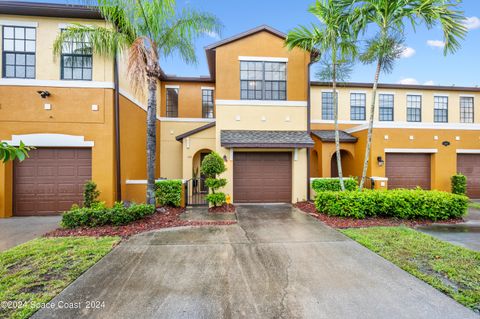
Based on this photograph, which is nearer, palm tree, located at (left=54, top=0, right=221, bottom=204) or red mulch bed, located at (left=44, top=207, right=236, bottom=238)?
red mulch bed, located at (left=44, top=207, right=236, bottom=238)

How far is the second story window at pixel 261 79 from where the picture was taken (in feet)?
32.1

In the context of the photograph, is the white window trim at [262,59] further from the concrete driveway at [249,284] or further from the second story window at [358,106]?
the concrete driveway at [249,284]

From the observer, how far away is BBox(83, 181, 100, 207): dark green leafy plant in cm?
749

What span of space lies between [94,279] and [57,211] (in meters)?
6.15

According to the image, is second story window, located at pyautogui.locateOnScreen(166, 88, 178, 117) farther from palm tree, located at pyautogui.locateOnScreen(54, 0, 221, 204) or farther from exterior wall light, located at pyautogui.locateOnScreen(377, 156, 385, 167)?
exterior wall light, located at pyautogui.locateOnScreen(377, 156, 385, 167)

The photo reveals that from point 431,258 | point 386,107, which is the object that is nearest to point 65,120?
point 431,258

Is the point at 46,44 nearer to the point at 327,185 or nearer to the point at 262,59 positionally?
the point at 262,59

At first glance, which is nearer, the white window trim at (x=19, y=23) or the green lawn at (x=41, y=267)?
the green lawn at (x=41, y=267)

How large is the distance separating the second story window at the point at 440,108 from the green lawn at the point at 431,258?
13.3m

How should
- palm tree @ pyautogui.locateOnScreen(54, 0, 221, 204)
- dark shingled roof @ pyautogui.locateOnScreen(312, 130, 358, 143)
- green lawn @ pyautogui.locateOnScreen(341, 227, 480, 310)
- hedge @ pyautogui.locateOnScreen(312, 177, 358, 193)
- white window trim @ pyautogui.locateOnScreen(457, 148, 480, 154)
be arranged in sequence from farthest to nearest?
dark shingled roof @ pyautogui.locateOnScreen(312, 130, 358, 143) → white window trim @ pyautogui.locateOnScreen(457, 148, 480, 154) → hedge @ pyautogui.locateOnScreen(312, 177, 358, 193) → palm tree @ pyautogui.locateOnScreen(54, 0, 221, 204) → green lawn @ pyautogui.locateOnScreen(341, 227, 480, 310)

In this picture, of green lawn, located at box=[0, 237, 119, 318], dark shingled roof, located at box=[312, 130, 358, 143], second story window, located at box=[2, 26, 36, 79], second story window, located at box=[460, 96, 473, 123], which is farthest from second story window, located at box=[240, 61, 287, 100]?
second story window, located at box=[460, 96, 473, 123]

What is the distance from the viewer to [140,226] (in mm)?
6316

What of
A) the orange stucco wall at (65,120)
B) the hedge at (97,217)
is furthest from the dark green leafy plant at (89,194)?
the hedge at (97,217)

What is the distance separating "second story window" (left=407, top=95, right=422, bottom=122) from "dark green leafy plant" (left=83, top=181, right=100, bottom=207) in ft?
61.9
